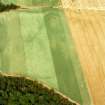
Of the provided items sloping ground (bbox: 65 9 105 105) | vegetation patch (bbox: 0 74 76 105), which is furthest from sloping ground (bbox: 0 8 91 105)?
vegetation patch (bbox: 0 74 76 105)

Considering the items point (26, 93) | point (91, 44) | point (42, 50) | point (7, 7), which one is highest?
point (7, 7)

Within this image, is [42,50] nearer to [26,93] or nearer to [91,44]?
[91,44]

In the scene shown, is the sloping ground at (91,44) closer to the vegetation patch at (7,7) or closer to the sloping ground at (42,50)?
the sloping ground at (42,50)

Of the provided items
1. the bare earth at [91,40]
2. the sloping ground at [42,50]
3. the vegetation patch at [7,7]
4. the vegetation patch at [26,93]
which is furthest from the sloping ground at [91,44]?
the vegetation patch at [7,7]

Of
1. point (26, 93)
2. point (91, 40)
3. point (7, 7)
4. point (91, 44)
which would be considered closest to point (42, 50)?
point (91, 44)

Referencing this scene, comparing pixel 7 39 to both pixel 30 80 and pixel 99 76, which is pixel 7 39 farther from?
pixel 99 76

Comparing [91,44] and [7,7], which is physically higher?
[7,7]

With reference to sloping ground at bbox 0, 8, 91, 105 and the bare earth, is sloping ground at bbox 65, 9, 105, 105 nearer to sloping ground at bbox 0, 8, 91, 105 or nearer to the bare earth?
the bare earth
